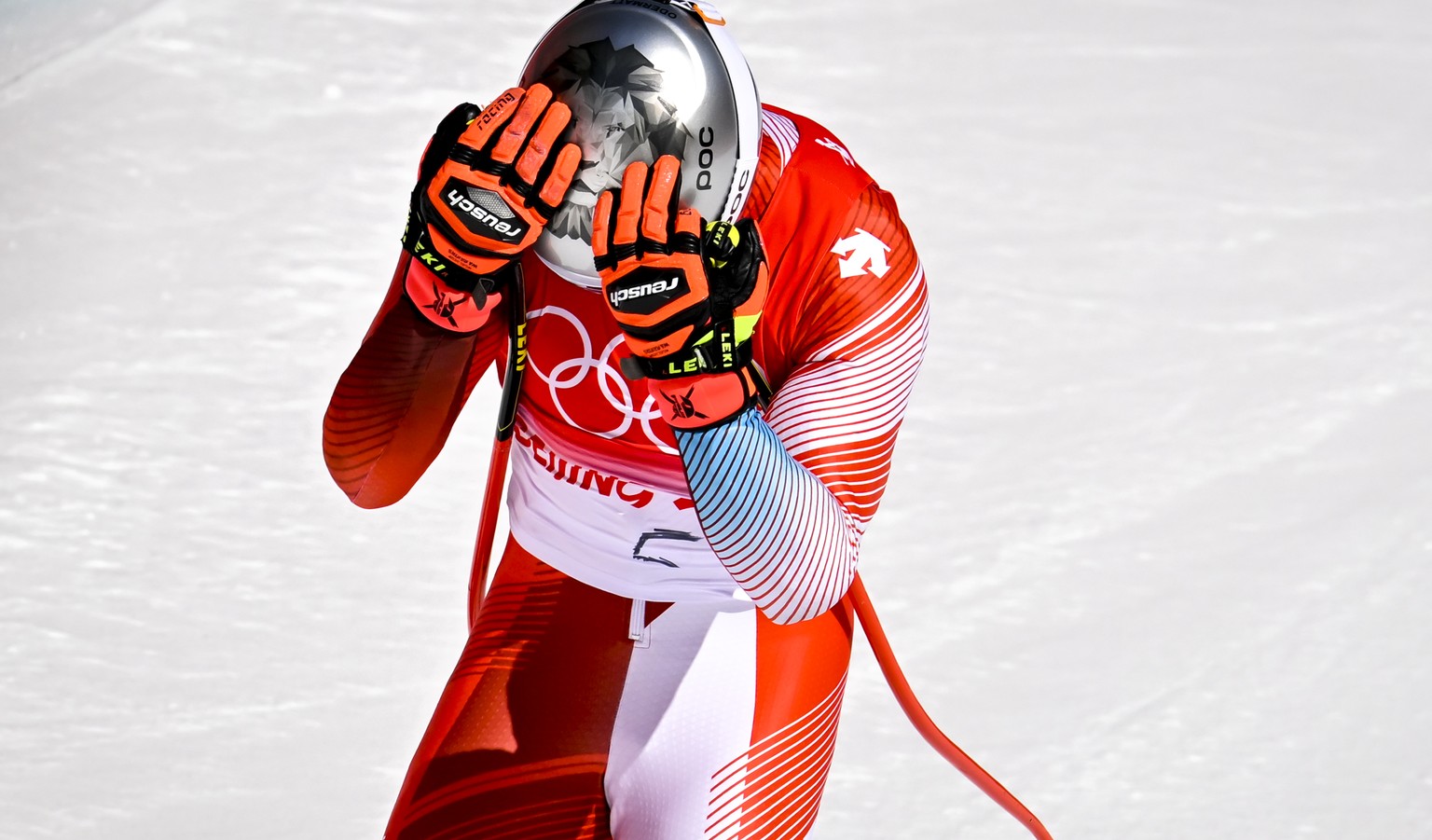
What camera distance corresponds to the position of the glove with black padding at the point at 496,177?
247cm

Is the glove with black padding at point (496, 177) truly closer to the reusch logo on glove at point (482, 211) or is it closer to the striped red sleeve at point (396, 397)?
the reusch logo on glove at point (482, 211)

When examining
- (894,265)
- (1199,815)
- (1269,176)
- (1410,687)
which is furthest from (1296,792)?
(1269,176)

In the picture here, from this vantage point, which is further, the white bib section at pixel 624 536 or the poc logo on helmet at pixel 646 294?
the white bib section at pixel 624 536

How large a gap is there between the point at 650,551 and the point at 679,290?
78 cm

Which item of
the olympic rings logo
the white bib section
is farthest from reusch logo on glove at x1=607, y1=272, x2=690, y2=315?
the white bib section

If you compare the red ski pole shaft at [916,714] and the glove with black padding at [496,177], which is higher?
the glove with black padding at [496,177]

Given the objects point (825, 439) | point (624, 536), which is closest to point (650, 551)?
point (624, 536)

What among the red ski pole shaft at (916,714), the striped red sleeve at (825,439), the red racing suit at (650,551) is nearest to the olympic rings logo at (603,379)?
the red racing suit at (650,551)

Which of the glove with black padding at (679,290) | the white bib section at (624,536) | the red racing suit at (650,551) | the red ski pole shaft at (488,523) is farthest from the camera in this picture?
the red ski pole shaft at (488,523)

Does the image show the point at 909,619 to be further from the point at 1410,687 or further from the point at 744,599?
the point at 744,599

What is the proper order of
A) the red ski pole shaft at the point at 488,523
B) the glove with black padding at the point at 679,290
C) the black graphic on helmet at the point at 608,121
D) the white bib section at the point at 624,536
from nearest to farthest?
the glove with black padding at the point at 679,290 → the black graphic on helmet at the point at 608,121 → the white bib section at the point at 624,536 → the red ski pole shaft at the point at 488,523

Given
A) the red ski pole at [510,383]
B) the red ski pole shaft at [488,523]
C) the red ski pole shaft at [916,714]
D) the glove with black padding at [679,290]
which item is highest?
the glove with black padding at [679,290]

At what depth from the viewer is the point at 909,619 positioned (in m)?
4.66

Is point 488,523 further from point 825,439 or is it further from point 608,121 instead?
point 608,121
